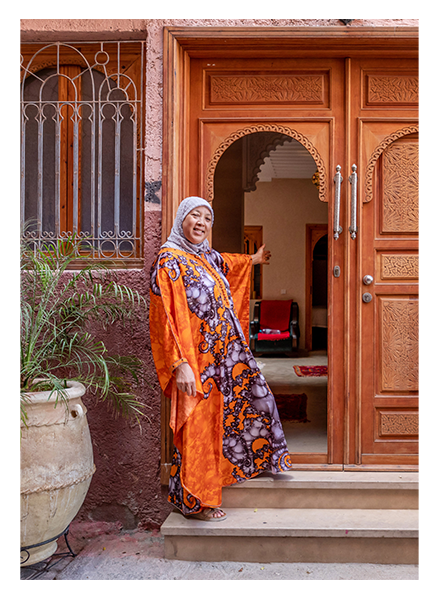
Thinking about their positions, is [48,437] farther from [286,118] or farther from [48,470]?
[286,118]

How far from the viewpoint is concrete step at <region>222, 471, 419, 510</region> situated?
2.50 meters

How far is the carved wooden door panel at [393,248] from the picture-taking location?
2752 mm

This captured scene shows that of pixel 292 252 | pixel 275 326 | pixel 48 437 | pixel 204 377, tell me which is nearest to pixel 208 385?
pixel 204 377

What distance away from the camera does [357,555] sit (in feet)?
7.53

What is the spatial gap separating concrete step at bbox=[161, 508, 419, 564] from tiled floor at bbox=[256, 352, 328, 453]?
0.55 m

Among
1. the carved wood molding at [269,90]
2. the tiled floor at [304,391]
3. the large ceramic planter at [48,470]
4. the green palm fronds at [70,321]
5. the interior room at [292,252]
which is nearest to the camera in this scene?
the large ceramic planter at [48,470]

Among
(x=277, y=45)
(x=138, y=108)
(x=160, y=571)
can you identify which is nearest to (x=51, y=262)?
(x=138, y=108)

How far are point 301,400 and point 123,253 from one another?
2.36m

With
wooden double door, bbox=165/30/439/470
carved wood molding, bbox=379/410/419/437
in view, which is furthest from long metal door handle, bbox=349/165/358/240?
carved wood molding, bbox=379/410/419/437

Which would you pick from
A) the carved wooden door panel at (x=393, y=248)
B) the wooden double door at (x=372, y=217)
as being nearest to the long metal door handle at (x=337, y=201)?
the wooden double door at (x=372, y=217)

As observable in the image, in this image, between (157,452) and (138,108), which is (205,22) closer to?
(138,108)

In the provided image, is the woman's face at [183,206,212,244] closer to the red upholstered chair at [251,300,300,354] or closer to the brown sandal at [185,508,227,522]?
the brown sandal at [185,508,227,522]

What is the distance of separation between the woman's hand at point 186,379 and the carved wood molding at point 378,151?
1.49 m

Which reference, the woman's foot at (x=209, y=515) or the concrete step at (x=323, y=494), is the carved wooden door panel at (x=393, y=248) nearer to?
the concrete step at (x=323, y=494)
